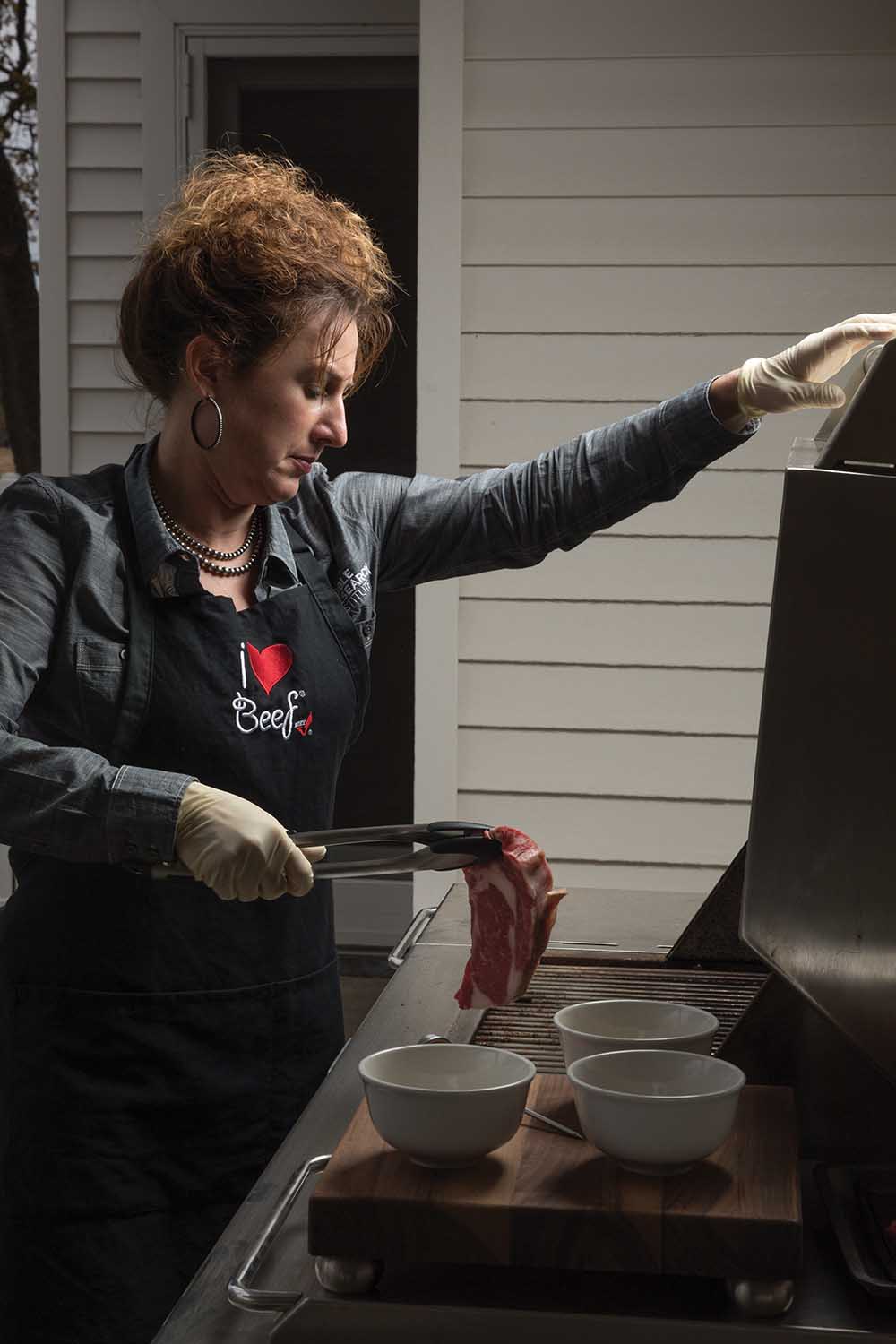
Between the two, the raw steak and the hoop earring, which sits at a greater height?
the hoop earring

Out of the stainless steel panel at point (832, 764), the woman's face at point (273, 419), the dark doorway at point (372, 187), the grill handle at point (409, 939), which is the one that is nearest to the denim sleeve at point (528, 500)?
the woman's face at point (273, 419)

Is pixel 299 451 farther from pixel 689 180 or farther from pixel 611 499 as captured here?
pixel 689 180

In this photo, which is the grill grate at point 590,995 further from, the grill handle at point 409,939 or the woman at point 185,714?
the woman at point 185,714

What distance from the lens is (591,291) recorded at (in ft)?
9.29

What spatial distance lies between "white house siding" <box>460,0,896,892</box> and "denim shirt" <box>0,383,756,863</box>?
1.04m

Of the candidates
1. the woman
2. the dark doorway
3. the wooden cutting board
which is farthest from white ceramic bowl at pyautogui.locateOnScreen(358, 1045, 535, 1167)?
the dark doorway

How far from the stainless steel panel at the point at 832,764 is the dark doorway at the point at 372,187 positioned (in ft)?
9.52

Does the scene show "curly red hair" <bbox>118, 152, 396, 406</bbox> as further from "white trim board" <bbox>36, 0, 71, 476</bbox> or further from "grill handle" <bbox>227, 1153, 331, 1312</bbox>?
"white trim board" <bbox>36, 0, 71, 476</bbox>

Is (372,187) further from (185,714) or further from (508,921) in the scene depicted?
(508,921)

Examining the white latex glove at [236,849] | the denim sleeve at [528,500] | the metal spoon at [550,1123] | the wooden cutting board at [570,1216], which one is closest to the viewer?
the wooden cutting board at [570,1216]

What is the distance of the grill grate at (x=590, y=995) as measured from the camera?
1.35 m

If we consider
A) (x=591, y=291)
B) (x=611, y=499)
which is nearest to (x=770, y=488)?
(x=591, y=291)

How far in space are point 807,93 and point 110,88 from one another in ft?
6.24

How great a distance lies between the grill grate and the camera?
1349 mm
